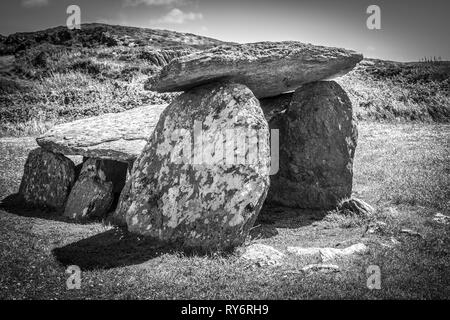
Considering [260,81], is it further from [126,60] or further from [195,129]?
[126,60]

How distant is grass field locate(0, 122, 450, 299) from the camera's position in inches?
255

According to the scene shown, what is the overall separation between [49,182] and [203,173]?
6.31 meters

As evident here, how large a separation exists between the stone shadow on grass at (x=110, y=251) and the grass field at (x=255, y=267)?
23 millimetres

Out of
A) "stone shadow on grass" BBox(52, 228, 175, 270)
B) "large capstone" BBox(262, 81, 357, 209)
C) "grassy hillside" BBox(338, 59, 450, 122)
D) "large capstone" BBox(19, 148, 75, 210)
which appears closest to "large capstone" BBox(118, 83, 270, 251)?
"stone shadow on grass" BBox(52, 228, 175, 270)

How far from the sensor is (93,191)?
1136cm

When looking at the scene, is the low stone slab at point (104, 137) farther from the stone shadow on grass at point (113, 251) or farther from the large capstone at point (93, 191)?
the stone shadow on grass at point (113, 251)

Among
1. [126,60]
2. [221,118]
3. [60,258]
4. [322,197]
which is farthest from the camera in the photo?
[126,60]

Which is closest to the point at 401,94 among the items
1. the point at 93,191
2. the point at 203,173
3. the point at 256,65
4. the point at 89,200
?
the point at 256,65

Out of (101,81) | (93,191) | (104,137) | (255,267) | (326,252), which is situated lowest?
(255,267)

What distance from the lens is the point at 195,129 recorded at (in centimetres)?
949

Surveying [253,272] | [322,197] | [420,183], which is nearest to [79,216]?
[253,272]

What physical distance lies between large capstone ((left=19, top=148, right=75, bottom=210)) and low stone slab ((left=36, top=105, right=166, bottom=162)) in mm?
518

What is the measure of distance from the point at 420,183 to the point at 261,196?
7220 millimetres

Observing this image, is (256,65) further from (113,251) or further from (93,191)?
(93,191)
